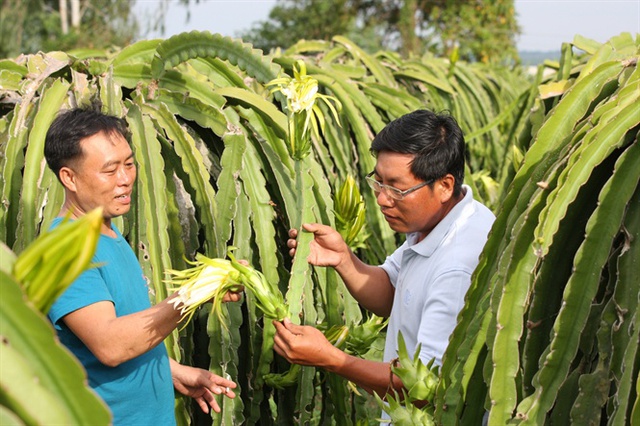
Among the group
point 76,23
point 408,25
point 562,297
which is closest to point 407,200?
point 562,297

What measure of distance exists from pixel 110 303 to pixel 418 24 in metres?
18.5

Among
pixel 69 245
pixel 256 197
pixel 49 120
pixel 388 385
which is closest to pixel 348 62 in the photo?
pixel 256 197

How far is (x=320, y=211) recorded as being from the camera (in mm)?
2502

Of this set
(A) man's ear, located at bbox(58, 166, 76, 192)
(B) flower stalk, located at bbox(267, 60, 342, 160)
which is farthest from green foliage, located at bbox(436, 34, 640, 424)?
(A) man's ear, located at bbox(58, 166, 76, 192)

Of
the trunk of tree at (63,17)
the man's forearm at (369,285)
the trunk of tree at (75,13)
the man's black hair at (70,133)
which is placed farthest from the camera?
the trunk of tree at (63,17)

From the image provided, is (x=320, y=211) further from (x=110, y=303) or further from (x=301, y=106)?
(x=110, y=303)

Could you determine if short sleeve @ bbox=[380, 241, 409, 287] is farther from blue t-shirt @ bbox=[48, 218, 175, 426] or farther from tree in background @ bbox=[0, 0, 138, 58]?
tree in background @ bbox=[0, 0, 138, 58]

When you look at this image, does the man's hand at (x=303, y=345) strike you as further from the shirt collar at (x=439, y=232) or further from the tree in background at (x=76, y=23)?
the tree in background at (x=76, y=23)

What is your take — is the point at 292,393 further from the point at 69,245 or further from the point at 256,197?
the point at 69,245

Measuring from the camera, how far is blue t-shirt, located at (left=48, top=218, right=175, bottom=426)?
1.67 meters

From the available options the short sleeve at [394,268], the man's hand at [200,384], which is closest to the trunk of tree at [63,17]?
the short sleeve at [394,268]

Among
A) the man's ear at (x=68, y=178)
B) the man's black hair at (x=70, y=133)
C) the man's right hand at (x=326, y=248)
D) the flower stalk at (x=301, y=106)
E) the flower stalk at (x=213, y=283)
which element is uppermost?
the flower stalk at (x=301, y=106)

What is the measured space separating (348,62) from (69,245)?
12.0ft

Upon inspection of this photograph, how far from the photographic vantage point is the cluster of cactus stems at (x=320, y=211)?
144 centimetres
